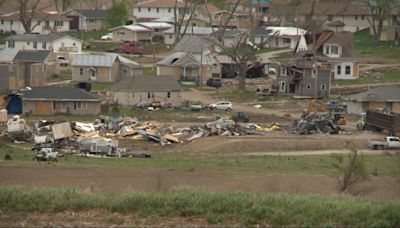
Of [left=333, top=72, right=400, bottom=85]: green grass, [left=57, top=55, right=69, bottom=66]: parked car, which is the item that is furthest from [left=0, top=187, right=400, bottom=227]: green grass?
[left=57, top=55, right=69, bottom=66]: parked car

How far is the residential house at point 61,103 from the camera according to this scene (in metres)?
42.6

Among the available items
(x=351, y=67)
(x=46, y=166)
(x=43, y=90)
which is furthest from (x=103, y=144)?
(x=351, y=67)

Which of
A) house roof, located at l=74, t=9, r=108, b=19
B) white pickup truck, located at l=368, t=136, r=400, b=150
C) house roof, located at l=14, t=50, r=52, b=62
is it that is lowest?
white pickup truck, located at l=368, t=136, r=400, b=150

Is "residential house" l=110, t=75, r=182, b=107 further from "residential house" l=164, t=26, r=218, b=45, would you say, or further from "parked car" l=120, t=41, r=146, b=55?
"residential house" l=164, t=26, r=218, b=45

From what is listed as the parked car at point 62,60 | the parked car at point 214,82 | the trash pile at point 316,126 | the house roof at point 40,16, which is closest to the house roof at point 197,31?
the house roof at point 40,16

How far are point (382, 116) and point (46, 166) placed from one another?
15.6 metres

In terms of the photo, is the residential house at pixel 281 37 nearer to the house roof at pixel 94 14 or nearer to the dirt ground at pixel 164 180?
the house roof at pixel 94 14

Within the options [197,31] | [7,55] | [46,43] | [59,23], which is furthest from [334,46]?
[59,23]

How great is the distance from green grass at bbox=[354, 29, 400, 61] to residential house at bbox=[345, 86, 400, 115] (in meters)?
22.0

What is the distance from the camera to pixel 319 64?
2004 inches

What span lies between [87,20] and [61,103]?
135 feet

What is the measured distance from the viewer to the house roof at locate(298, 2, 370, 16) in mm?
81812

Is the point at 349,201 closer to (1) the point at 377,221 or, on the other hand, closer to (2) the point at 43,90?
(1) the point at 377,221

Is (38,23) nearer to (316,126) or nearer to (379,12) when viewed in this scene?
(379,12)
